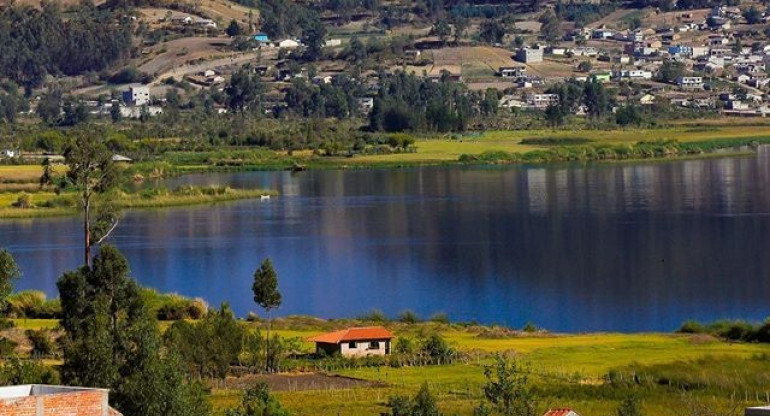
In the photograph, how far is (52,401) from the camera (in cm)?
971

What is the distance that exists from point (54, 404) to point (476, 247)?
29730mm

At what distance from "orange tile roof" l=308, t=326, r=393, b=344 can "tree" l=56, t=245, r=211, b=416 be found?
138 inches

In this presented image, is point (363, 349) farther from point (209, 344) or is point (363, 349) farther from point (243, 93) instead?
point (243, 93)

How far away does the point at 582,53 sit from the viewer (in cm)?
11588

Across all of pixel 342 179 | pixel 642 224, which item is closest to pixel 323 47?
pixel 342 179

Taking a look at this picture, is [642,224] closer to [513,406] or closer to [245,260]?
[245,260]

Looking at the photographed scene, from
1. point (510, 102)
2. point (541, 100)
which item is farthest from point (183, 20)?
point (541, 100)

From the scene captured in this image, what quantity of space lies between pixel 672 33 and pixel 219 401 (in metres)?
112

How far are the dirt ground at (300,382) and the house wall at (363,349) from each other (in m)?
1.65

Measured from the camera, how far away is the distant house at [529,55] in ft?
354

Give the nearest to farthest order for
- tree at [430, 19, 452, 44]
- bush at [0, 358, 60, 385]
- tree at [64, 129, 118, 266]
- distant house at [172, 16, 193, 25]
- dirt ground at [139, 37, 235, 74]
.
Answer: bush at [0, 358, 60, 385] < tree at [64, 129, 118, 266] < dirt ground at [139, 37, 235, 74] < tree at [430, 19, 452, 44] < distant house at [172, 16, 193, 25]

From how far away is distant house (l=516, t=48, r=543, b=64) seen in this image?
354 feet

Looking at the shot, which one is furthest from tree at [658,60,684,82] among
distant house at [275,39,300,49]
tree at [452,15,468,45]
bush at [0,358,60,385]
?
bush at [0,358,60,385]

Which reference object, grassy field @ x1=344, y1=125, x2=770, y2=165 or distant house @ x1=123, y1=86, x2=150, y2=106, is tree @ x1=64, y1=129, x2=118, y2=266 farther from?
distant house @ x1=123, y1=86, x2=150, y2=106
